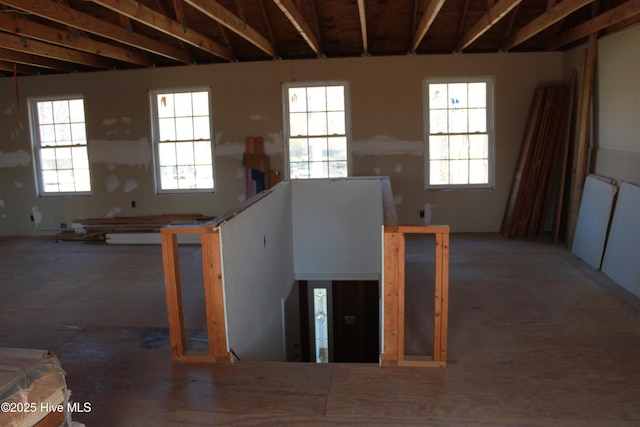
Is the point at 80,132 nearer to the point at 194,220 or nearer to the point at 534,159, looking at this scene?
the point at 194,220

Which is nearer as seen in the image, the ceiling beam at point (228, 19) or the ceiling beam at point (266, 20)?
the ceiling beam at point (228, 19)

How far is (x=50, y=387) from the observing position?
227cm

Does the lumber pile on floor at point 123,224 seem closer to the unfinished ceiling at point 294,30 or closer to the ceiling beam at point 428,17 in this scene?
the unfinished ceiling at point 294,30

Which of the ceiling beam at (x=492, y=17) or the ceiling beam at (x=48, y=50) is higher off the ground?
the ceiling beam at (x=492, y=17)

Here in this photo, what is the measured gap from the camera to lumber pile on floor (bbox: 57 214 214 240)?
8.54m

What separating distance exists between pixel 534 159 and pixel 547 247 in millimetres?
1358

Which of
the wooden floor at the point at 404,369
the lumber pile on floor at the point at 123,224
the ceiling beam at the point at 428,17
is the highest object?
the ceiling beam at the point at 428,17

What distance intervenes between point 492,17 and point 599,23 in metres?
1.54

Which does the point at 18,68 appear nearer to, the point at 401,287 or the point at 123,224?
the point at 123,224

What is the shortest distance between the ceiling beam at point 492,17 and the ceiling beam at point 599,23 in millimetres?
1109

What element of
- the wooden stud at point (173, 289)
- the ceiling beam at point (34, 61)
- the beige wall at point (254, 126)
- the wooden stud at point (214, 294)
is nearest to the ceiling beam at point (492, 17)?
the beige wall at point (254, 126)

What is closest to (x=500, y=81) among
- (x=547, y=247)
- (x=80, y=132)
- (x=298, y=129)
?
(x=547, y=247)

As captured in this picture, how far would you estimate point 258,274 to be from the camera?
4.81 m

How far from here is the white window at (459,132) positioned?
799 cm
